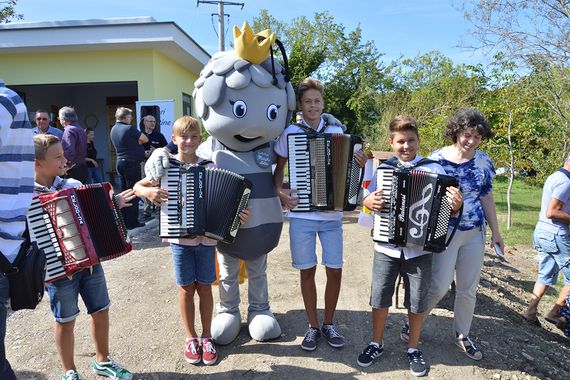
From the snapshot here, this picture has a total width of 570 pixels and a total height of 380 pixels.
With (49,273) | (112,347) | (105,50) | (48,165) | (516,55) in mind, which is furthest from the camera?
(105,50)

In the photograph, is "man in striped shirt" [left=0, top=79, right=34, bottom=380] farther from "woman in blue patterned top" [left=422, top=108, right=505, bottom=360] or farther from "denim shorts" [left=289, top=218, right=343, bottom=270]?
"woman in blue patterned top" [left=422, top=108, right=505, bottom=360]

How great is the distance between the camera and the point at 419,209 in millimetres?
2947

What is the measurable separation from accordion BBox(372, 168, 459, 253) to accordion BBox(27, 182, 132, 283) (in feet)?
6.29

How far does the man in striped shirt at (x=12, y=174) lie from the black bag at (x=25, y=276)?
1.0 inches

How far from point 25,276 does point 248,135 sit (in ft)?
6.04

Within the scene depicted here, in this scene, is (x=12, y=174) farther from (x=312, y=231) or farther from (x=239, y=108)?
(x=312, y=231)

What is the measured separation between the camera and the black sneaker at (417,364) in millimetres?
3137

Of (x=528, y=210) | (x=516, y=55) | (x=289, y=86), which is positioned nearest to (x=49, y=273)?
(x=289, y=86)

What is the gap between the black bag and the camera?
6.29 ft

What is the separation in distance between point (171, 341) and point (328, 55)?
29549 millimetres

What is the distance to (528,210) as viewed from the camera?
37.1ft

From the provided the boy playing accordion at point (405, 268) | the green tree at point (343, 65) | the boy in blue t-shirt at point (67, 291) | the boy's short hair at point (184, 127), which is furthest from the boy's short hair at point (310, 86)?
the green tree at point (343, 65)

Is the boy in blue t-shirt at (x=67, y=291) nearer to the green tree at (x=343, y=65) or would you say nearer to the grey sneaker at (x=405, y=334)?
the grey sneaker at (x=405, y=334)

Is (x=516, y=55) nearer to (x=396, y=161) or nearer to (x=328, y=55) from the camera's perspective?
(x=396, y=161)
